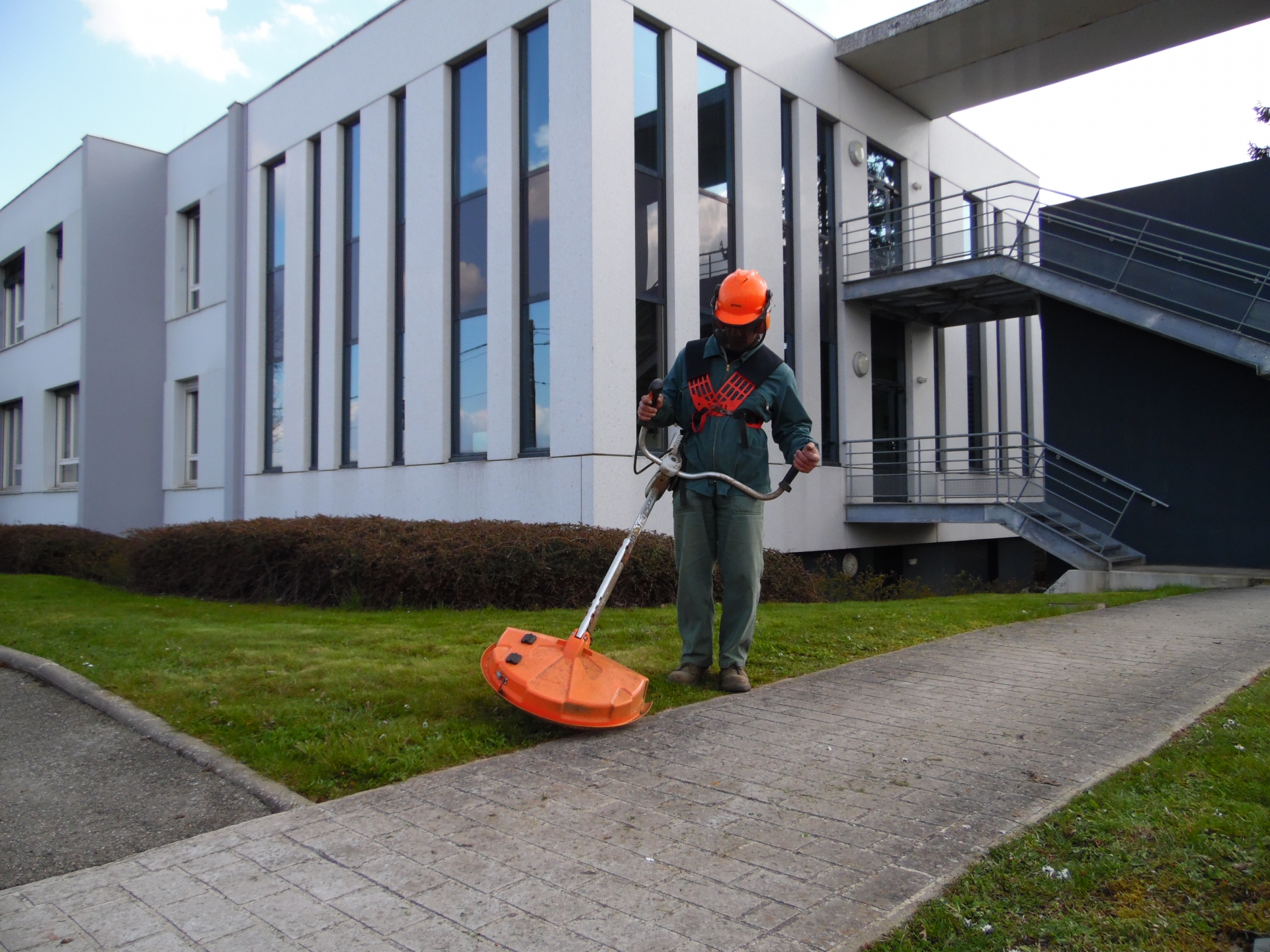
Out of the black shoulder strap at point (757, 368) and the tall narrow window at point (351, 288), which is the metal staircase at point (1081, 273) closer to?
the tall narrow window at point (351, 288)

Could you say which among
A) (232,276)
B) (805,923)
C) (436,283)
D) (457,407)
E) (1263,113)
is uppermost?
(1263,113)

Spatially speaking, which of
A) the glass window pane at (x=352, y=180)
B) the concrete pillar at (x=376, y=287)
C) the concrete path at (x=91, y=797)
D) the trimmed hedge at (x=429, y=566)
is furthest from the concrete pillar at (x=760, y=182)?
the concrete path at (x=91, y=797)

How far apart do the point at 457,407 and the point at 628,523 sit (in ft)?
11.1

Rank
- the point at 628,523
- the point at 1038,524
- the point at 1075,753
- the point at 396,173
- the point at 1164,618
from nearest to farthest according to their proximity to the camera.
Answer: the point at 1075,753, the point at 1164,618, the point at 628,523, the point at 1038,524, the point at 396,173

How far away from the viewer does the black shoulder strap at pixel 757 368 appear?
5285mm

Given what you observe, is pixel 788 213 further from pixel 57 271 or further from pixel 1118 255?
pixel 57 271

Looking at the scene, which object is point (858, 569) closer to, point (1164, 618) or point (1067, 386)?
point (1067, 386)

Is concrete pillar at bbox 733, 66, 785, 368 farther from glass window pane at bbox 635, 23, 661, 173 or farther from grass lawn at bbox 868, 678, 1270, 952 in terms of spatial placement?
grass lawn at bbox 868, 678, 1270, 952

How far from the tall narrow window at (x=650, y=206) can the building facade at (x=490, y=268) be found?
42 millimetres

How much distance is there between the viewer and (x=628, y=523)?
38.8ft

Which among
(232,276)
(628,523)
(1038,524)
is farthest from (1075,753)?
(232,276)

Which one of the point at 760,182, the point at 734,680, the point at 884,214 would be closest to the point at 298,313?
the point at 760,182

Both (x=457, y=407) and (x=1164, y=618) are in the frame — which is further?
(x=457, y=407)

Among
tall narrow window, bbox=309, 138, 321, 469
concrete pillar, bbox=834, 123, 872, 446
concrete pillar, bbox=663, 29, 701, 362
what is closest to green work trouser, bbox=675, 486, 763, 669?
concrete pillar, bbox=663, 29, 701, 362
